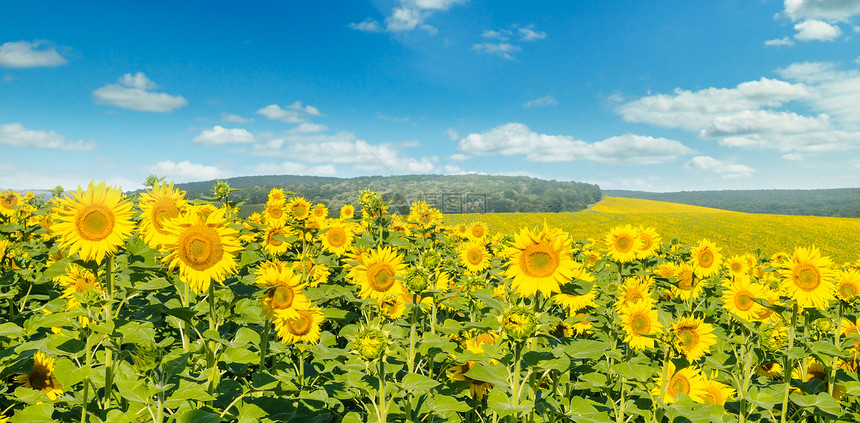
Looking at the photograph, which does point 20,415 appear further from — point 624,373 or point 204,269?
point 624,373

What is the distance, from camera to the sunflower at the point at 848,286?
15.5ft

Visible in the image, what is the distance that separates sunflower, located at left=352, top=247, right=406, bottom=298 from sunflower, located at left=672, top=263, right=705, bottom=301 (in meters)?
5.55

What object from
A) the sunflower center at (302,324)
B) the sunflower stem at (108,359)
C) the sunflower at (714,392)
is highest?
the sunflower stem at (108,359)

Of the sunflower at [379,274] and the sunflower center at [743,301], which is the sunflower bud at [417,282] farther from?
the sunflower center at [743,301]

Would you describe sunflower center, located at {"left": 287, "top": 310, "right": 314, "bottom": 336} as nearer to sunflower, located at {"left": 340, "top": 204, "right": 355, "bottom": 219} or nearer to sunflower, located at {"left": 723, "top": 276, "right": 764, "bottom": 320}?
sunflower, located at {"left": 723, "top": 276, "right": 764, "bottom": 320}

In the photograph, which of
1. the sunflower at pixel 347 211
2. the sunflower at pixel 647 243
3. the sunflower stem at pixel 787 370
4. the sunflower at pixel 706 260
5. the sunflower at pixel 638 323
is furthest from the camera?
the sunflower at pixel 347 211

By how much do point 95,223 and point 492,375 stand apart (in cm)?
285

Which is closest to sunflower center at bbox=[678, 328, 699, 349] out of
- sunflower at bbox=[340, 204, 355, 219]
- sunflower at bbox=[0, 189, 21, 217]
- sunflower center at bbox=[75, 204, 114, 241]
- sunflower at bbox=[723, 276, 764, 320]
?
sunflower at bbox=[723, 276, 764, 320]

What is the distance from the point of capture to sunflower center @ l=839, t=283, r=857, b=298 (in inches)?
186

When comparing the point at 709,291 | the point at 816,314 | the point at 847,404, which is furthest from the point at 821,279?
the point at 709,291

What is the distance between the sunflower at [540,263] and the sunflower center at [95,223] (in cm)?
286

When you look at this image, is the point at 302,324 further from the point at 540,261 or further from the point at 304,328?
the point at 540,261

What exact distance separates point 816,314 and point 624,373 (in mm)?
2656

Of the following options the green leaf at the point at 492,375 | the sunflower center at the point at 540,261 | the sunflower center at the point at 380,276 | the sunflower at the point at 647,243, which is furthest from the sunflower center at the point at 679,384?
the sunflower at the point at 647,243
